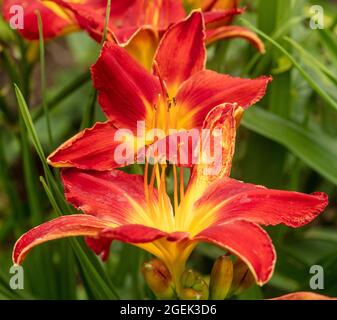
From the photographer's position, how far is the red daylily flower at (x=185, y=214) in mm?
545

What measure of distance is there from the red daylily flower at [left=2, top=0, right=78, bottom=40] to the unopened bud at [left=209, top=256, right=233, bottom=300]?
0.35m

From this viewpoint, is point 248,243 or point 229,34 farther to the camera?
point 229,34

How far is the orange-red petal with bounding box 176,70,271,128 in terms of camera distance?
688 mm

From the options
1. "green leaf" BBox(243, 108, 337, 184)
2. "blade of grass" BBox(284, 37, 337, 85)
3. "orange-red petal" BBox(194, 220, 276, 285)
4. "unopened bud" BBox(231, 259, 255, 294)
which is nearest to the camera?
"orange-red petal" BBox(194, 220, 276, 285)

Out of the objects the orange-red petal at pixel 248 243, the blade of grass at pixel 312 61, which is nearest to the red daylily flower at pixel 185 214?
the orange-red petal at pixel 248 243

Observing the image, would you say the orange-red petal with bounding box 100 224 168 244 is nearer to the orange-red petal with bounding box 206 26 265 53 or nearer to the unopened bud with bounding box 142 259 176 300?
the unopened bud with bounding box 142 259 176 300

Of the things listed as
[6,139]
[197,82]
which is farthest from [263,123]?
[6,139]

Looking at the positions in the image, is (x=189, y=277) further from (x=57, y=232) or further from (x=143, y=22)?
(x=143, y=22)

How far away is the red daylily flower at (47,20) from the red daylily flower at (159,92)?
0.52 feet

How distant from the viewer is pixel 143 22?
2.71 feet

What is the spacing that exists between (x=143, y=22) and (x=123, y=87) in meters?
0.17

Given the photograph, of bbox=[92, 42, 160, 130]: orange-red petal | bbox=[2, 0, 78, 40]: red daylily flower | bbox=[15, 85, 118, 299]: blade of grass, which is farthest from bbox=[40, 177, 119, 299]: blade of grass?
bbox=[2, 0, 78, 40]: red daylily flower

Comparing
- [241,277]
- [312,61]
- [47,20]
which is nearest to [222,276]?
[241,277]
